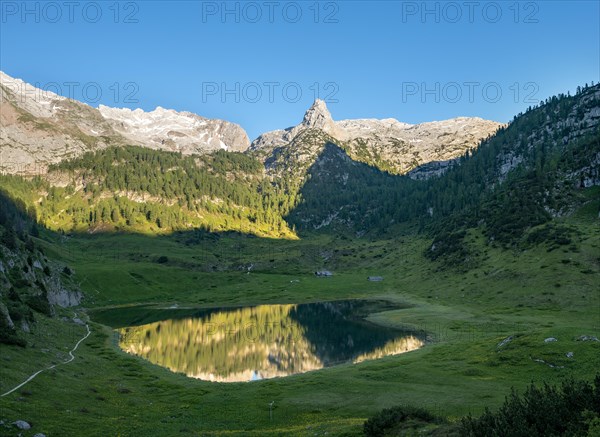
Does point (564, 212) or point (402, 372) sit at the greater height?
point (564, 212)

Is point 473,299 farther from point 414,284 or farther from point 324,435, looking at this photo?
point 324,435

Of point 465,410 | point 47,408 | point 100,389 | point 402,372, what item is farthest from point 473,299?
point 47,408

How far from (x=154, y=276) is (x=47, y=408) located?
161 m

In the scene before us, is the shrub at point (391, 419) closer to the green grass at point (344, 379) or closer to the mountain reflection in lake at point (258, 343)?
the green grass at point (344, 379)

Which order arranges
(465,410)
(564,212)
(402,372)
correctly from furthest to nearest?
(564,212)
(402,372)
(465,410)

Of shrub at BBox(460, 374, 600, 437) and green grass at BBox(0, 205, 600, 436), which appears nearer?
shrub at BBox(460, 374, 600, 437)

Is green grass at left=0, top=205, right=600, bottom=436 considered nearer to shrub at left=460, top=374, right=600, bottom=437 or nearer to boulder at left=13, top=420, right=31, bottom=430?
boulder at left=13, top=420, right=31, bottom=430

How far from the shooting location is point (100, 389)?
47.2 metres

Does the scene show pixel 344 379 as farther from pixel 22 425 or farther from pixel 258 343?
pixel 258 343

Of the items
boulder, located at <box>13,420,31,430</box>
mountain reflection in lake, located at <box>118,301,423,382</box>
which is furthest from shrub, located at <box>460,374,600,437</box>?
mountain reflection in lake, located at <box>118,301,423,382</box>

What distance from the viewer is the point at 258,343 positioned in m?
96.4

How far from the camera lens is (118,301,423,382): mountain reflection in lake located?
78.2 m

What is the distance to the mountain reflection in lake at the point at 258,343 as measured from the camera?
78.2 m

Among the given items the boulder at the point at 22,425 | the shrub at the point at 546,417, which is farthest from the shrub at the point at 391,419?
the boulder at the point at 22,425
